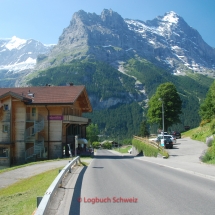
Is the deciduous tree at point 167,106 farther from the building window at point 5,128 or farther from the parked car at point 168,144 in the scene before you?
the building window at point 5,128

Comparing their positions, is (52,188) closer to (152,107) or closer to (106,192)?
(106,192)

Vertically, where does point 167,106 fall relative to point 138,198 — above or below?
above

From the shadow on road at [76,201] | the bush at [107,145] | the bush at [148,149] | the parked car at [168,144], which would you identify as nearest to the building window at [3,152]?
the bush at [148,149]

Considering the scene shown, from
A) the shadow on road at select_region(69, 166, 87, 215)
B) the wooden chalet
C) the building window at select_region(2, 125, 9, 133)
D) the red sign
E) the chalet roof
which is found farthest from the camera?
the building window at select_region(2, 125, 9, 133)

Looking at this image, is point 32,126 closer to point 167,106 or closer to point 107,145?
point 167,106

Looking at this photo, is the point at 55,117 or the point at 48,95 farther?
the point at 48,95

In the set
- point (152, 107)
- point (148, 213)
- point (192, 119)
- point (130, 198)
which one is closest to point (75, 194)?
point (130, 198)

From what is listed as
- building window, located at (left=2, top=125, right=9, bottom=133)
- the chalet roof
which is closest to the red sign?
the chalet roof

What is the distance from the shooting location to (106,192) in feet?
35.8

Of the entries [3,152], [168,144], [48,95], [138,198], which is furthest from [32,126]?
[138,198]

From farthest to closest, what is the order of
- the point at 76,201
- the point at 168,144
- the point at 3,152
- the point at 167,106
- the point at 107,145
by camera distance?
the point at 107,145
the point at 167,106
the point at 168,144
the point at 3,152
the point at 76,201

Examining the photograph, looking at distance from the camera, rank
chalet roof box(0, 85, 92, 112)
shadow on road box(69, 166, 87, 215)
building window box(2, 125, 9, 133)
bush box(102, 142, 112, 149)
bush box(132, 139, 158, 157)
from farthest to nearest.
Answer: bush box(102, 142, 112, 149) → bush box(132, 139, 158, 157) → building window box(2, 125, 9, 133) → chalet roof box(0, 85, 92, 112) → shadow on road box(69, 166, 87, 215)

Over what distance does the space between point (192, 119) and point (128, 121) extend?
1556 inches

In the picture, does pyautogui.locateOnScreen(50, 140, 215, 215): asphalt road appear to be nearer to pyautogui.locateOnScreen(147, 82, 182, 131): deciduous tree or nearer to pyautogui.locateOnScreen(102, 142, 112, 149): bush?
pyautogui.locateOnScreen(147, 82, 182, 131): deciduous tree
